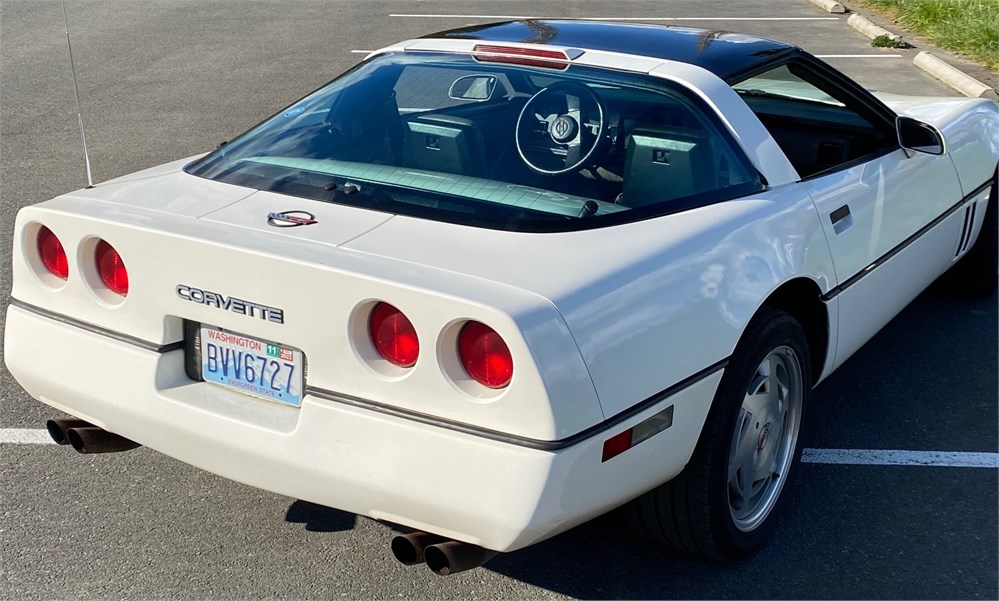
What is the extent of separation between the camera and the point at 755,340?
3.02 meters

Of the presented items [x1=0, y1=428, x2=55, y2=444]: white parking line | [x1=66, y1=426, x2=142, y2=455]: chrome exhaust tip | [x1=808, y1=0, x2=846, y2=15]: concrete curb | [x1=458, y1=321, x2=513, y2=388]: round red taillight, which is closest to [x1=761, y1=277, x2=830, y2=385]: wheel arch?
[x1=458, y1=321, x2=513, y2=388]: round red taillight

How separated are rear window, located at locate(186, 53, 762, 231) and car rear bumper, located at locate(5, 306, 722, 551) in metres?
0.62

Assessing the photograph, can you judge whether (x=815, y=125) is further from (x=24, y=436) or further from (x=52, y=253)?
(x=24, y=436)

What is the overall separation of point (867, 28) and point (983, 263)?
9.88m

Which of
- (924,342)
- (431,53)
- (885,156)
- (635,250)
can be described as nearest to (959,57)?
(924,342)

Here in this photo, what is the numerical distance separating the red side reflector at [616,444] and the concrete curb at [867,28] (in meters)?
12.1

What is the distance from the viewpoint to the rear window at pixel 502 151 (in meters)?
3.01

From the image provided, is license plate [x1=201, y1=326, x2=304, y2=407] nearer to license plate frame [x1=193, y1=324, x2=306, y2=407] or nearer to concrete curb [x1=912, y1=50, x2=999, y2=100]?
license plate frame [x1=193, y1=324, x2=306, y2=407]

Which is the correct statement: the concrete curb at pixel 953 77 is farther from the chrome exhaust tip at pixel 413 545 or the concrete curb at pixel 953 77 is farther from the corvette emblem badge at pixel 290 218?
the chrome exhaust tip at pixel 413 545

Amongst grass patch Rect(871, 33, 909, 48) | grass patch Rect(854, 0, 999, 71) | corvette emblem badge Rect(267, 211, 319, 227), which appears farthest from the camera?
grass patch Rect(871, 33, 909, 48)

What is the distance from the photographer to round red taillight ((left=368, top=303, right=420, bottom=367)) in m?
2.54

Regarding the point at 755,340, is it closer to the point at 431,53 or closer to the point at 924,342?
the point at 431,53

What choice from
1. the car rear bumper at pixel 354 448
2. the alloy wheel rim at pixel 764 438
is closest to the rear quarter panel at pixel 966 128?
the alloy wheel rim at pixel 764 438

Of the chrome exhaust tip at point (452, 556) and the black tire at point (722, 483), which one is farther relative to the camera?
the black tire at point (722, 483)
